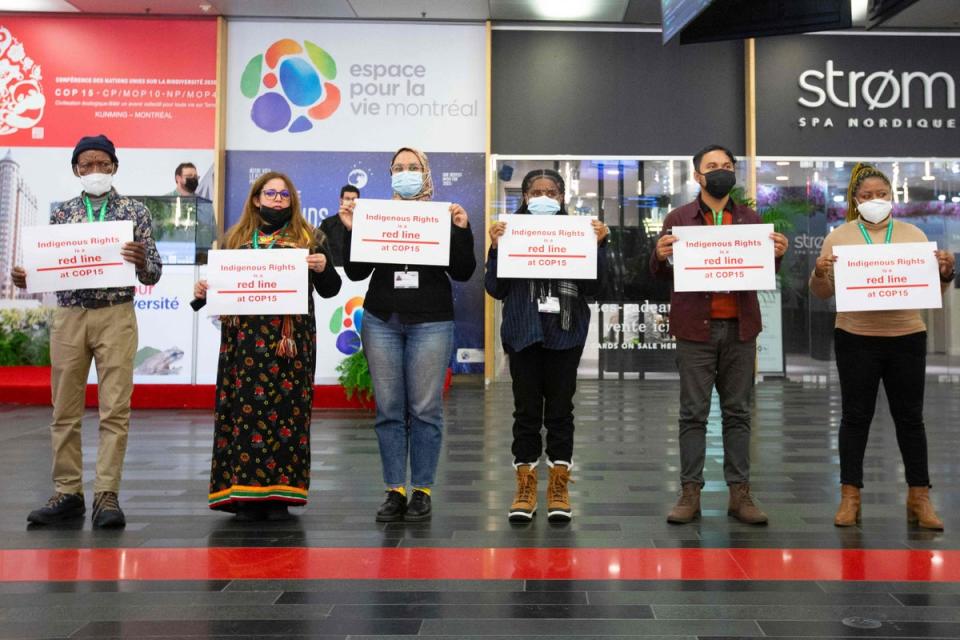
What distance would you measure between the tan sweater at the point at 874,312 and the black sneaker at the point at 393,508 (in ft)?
6.38

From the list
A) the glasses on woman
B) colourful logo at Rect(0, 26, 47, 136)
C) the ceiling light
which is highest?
the ceiling light

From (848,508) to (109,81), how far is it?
9.08 m

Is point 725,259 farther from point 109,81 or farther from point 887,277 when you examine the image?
point 109,81

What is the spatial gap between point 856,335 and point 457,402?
4.91 metres

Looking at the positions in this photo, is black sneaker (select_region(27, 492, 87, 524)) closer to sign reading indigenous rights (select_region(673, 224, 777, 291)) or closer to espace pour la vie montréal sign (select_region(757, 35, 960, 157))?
sign reading indigenous rights (select_region(673, 224, 777, 291))

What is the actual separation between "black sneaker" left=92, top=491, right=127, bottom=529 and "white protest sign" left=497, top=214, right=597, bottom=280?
1806 mm

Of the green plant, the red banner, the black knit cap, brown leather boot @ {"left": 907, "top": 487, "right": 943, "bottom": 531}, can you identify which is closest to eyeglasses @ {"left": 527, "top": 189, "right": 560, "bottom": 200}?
the black knit cap

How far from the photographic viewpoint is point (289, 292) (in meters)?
3.44

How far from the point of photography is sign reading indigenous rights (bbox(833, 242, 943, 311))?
11.0 feet

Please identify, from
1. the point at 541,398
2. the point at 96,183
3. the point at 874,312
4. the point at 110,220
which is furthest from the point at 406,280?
the point at 874,312

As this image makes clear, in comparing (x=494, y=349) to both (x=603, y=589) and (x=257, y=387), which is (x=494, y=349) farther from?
(x=603, y=589)

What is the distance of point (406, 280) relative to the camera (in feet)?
11.5

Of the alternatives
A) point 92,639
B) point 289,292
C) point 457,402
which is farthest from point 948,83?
point 92,639

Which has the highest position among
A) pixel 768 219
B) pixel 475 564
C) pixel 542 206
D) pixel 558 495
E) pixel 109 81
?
pixel 109 81
